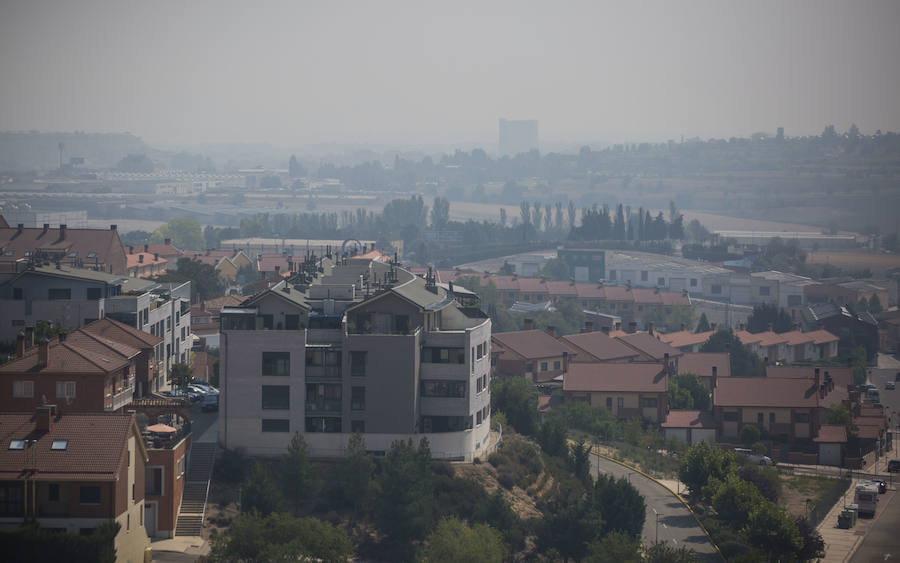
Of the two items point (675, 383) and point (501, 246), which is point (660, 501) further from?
point (501, 246)

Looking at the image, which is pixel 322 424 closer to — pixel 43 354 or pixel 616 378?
pixel 43 354

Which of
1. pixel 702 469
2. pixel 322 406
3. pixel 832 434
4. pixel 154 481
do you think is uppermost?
pixel 322 406

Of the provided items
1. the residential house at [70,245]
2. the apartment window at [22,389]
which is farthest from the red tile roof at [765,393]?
the residential house at [70,245]

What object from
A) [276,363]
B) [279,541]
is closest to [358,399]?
[276,363]

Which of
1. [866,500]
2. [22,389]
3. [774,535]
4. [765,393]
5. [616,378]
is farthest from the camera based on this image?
[616,378]

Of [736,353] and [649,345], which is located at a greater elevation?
[649,345]
